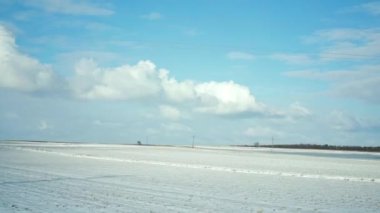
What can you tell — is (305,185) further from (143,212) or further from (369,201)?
(143,212)

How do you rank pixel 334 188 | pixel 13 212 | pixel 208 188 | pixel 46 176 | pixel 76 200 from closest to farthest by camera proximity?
pixel 13 212, pixel 76 200, pixel 208 188, pixel 334 188, pixel 46 176

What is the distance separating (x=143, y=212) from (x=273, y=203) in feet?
13.9

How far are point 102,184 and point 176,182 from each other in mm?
3100

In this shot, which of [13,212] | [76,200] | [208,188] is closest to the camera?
[13,212]

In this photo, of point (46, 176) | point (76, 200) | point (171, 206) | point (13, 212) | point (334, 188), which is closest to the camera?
point (13, 212)

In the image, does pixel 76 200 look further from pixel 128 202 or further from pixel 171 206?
pixel 171 206

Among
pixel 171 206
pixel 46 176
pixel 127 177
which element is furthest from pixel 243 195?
pixel 46 176

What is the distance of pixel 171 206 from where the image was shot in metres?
12.9

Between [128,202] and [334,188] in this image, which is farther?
[334,188]

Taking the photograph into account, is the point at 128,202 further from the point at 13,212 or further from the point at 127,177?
the point at 127,177

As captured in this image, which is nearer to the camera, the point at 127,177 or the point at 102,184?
the point at 102,184

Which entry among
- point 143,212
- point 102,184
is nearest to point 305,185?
point 102,184

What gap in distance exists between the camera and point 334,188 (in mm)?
19203

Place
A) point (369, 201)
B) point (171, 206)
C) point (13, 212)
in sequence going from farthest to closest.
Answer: point (369, 201) < point (171, 206) < point (13, 212)
